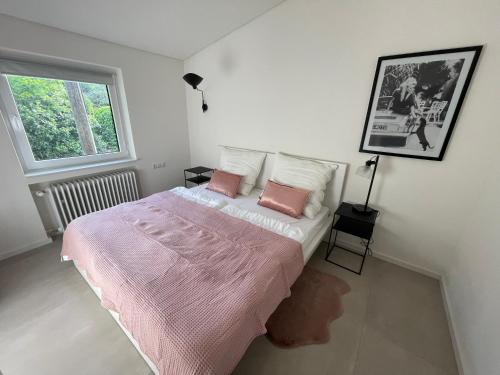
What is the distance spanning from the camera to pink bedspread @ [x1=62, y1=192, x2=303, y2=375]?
2.99 feet

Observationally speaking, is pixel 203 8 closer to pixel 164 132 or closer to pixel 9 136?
pixel 164 132

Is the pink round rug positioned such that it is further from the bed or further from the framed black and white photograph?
the framed black and white photograph

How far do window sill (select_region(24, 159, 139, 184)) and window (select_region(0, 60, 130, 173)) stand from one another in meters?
0.13

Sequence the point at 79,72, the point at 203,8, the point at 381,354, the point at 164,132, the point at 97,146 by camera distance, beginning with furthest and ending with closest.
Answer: the point at 164,132
the point at 97,146
the point at 79,72
the point at 203,8
the point at 381,354

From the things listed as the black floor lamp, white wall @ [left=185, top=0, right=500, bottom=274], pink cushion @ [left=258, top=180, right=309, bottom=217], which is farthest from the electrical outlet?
the black floor lamp

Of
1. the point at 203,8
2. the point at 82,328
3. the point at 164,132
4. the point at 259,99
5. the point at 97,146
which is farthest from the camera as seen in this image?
the point at 164,132

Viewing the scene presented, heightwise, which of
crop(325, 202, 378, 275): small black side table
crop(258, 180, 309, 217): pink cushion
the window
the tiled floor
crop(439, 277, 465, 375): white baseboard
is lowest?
the tiled floor

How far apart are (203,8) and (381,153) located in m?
2.23

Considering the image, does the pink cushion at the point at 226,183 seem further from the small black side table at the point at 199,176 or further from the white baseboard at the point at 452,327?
the white baseboard at the point at 452,327

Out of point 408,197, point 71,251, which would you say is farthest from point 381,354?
point 71,251

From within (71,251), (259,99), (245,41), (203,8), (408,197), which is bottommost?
(71,251)

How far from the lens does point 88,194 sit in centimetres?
248

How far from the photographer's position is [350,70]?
1886mm

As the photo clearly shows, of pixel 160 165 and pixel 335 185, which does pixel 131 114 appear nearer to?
pixel 160 165
